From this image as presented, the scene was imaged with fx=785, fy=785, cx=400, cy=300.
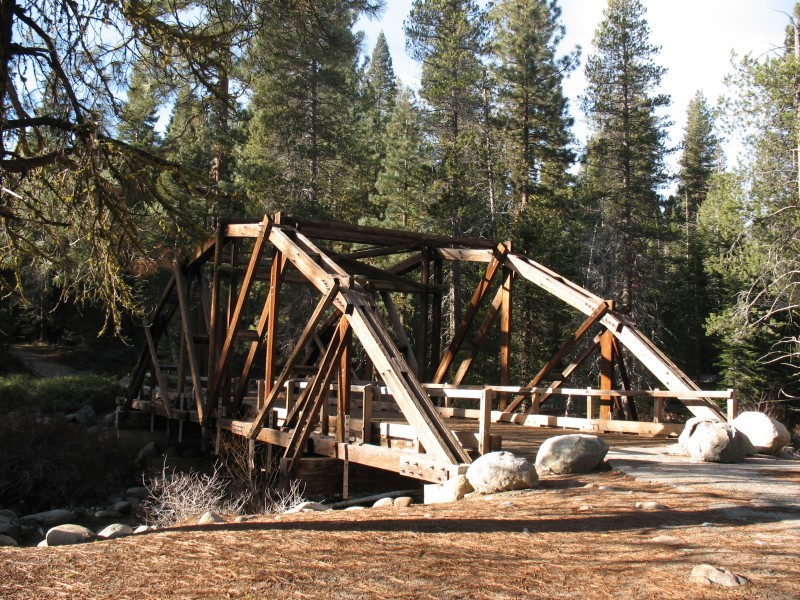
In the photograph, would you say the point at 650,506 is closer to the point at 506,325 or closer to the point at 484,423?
the point at 484,423

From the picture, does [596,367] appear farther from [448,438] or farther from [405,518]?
[405,518]

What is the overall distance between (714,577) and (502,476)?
312cm

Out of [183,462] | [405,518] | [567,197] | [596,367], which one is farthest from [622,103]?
[405,518]

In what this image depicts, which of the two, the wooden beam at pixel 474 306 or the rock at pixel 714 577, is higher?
the wooden beam at pixel 474 306

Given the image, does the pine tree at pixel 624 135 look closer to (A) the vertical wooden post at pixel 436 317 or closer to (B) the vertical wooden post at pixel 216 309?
(A) the vertical wooden post at pixel 436 317

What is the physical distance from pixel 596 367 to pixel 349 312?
19159 mm

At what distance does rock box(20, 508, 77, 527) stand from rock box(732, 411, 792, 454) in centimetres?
1100

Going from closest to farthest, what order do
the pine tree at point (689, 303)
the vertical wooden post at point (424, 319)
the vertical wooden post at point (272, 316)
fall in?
the vertical wooden post at point (272, 316), the vertical wooden post at point (424, 319), the pine tree at point (689, 303)

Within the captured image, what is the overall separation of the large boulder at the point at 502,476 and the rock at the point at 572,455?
0.81 metres

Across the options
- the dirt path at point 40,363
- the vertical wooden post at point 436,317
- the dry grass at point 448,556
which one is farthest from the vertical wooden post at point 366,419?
the dirt path at point 40,363

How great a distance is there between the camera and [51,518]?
1358 cm

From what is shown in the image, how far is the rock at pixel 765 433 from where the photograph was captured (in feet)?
33.8

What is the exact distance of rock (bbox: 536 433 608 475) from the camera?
8.27 metres

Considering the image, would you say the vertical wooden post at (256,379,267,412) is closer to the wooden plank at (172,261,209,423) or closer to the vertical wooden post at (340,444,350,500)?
the wooden plank at (172,261,209,423)
